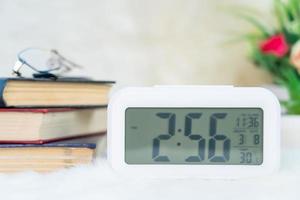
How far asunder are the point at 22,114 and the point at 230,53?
2.70ft

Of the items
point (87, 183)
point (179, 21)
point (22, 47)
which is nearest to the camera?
point (87, 183)

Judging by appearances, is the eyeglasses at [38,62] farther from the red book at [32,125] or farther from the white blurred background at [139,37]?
the white blurred background at [139,37]

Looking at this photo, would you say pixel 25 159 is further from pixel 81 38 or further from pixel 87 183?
pixel 81 38

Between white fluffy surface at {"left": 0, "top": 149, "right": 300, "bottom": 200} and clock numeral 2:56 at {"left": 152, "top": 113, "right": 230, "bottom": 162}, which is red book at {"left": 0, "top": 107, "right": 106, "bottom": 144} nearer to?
white fluffy surface at {"left": 0, "top": 149, "right": 300, "bottom": 200}

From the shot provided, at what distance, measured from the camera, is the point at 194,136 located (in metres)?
0.72

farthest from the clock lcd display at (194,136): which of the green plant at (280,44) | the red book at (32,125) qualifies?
the green plant at (280,44)

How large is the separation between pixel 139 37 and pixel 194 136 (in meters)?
0.68

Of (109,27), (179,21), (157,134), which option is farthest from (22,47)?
(157,134)

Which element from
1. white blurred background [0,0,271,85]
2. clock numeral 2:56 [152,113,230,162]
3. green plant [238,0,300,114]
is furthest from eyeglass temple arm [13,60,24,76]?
green plant [238,0,300,114]

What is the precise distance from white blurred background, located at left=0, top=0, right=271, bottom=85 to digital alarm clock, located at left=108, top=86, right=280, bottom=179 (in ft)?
1.92

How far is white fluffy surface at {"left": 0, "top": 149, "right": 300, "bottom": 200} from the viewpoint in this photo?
0.61 meters

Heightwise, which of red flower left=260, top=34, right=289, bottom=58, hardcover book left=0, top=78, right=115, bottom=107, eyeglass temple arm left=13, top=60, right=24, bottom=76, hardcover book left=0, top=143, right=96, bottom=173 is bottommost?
hardcover book left=0, top=143, right=96, bottom=173

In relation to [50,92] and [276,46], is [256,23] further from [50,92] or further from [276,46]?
[50,92]

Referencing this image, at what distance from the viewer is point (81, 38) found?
1.30 meters
